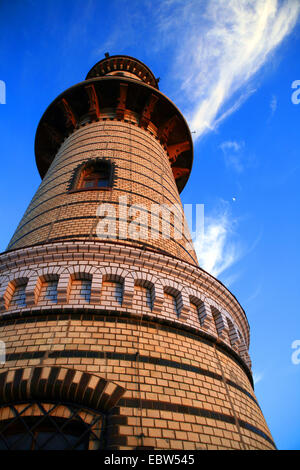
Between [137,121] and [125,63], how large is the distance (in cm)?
645

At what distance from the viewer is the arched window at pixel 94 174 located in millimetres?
7262

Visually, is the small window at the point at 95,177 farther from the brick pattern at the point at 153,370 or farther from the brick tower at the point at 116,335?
the brick pattern at the point at 153,370

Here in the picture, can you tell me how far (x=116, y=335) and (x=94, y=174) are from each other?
467 cm

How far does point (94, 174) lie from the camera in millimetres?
7680

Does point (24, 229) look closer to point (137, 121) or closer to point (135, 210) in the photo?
point (135, 210)

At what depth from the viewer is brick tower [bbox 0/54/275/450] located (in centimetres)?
321

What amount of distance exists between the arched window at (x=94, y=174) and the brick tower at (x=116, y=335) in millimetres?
72

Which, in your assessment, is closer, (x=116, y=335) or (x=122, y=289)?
(x=116, y=335)

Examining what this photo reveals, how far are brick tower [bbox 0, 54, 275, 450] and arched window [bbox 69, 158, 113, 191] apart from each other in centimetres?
7
